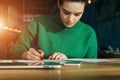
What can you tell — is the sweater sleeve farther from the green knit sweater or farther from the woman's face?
the woman's face

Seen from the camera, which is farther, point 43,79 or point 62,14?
point 62,14

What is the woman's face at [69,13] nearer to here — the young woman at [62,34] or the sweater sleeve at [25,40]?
the young woman at [62,34]

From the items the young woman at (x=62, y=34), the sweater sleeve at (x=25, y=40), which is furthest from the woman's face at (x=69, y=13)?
the sweater sleeve at (x=25, y=40)

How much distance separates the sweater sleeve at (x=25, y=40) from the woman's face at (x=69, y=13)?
0.26 m

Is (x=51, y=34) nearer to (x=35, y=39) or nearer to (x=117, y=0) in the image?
(x=35, y=39)

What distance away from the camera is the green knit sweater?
2209mm

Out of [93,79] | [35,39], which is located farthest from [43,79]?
[35,39]

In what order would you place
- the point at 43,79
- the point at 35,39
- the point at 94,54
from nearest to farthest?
the point at 43,79 < the point at 35,39 < the point at 94,54

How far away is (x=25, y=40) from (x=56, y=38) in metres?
0.27

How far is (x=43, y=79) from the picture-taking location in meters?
0.72

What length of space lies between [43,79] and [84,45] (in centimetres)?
161

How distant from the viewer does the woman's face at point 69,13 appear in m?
2.23

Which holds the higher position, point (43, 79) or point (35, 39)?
point (35, 39)

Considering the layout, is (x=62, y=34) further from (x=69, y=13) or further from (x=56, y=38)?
(x=69, y=13)
